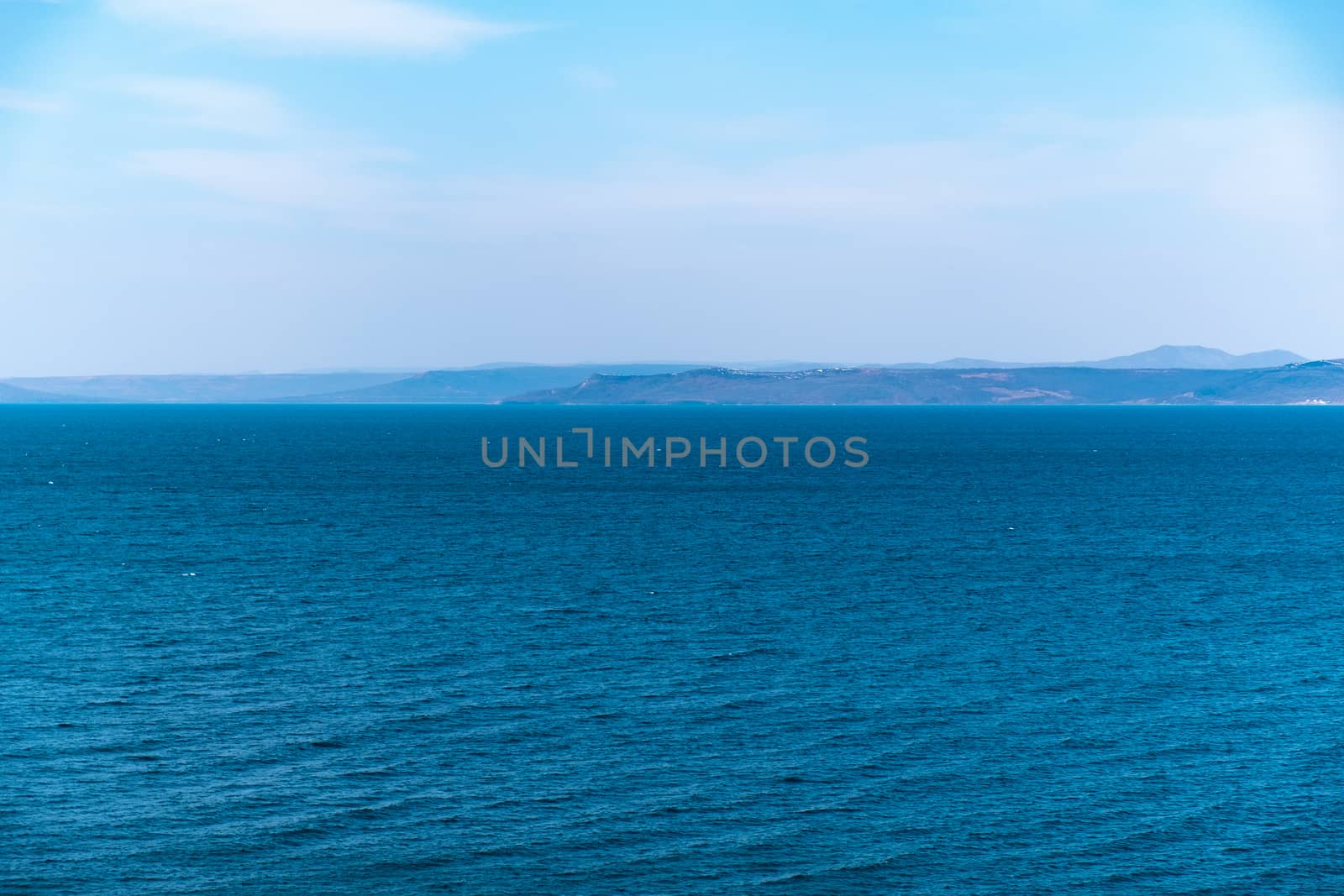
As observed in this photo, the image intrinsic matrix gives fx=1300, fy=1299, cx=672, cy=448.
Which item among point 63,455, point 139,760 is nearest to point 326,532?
point 139,760

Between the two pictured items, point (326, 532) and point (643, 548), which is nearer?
point (643, 548)

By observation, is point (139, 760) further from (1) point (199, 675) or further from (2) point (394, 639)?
(2) point (394, 639)

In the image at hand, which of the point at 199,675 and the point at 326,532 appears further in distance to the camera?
the point at 326,532

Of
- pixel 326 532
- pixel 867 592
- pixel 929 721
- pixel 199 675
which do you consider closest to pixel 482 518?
pixel 326 532

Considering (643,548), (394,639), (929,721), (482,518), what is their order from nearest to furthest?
(929,721), (394,639), (643,548), (482,518)

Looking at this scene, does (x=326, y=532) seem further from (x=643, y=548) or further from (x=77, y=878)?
(x=77, y=878)

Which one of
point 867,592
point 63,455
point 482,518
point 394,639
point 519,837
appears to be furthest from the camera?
point 63,455
